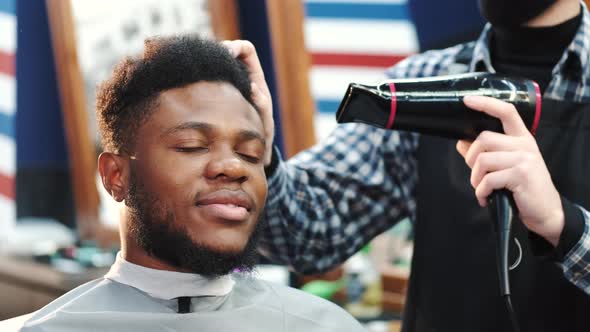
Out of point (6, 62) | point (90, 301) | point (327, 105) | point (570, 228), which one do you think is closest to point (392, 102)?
point (570, 228)

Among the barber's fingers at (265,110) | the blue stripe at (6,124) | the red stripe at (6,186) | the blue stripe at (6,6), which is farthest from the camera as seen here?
the red stripe at (6,186)

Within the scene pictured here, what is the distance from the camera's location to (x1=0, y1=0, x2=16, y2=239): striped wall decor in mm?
4947

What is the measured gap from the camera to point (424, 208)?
213cm

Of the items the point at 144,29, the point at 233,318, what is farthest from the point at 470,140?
the point at 144,29

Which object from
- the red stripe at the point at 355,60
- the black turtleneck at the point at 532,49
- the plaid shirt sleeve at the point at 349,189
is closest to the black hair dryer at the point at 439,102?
the black turtleneck at the point at 532,49

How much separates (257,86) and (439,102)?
0.43 meters

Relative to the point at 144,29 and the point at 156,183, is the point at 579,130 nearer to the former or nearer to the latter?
the point at 156,183

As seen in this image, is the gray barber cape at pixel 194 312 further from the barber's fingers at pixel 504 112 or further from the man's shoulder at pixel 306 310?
the barber's fingers at pixel 504 112

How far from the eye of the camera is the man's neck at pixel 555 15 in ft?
6.56

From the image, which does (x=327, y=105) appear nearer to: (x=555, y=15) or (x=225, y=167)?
(x=555, y=15)

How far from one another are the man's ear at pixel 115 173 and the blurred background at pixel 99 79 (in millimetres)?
931

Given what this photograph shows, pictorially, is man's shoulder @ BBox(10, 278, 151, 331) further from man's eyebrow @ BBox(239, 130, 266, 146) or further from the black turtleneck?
the black turtleneck

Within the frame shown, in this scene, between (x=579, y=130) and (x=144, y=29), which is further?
(x=144, y=29)

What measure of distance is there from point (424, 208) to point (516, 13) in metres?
0.55
